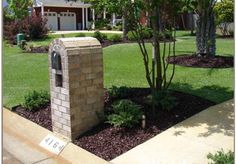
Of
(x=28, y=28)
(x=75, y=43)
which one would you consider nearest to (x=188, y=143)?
(x=75, y=43)

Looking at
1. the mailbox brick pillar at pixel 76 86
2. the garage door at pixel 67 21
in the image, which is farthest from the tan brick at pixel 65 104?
the garage door at pixel 67 21

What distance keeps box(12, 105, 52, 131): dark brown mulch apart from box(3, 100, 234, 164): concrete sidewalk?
155 mm

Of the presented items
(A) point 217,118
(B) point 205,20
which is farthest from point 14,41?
(A) point 217,118

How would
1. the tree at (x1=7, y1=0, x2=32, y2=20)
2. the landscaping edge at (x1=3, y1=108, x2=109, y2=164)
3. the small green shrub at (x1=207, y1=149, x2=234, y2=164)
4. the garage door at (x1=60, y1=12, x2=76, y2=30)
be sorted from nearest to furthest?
the small green shrub at (x1=207, y1=149, x2=234, y2=164) → the landscaping edge at (x1=3, y1=108, x2=109, y2=164) → the tree at (x1=7, y1=0, x2=32, y2=20) → the garage door at (x1=60, y1=12, x2=76, y2=30)

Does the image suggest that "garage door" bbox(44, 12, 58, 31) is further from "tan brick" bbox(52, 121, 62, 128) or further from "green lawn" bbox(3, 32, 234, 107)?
"tan brick" bbox(52, 121, 62, 128)

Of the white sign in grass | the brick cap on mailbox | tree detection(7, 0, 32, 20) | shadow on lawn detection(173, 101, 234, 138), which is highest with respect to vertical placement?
tree detection(7, 0, 32, 20)

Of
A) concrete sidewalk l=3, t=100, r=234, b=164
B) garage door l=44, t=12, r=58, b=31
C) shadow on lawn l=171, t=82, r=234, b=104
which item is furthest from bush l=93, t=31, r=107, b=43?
garage door l=44, t=12, r=58, b=31

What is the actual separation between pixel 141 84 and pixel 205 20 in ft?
14.8

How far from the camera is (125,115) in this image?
6.16 meters

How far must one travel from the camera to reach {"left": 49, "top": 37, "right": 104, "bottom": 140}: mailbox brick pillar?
19.8 feet

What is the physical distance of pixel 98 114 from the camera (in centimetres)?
652

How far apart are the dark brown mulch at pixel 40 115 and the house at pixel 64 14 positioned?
107ft

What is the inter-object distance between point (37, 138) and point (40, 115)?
0.84 metres

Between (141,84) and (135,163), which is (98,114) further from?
(141,84)
